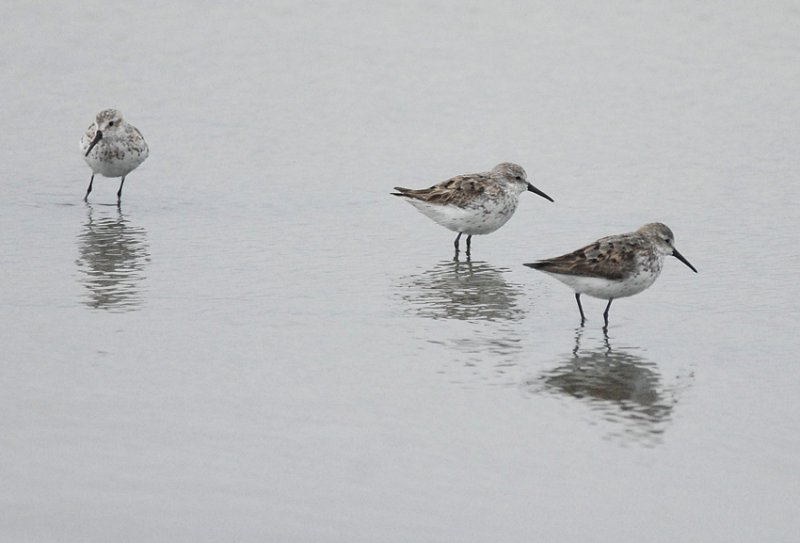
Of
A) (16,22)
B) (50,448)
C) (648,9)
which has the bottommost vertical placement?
(50,448)

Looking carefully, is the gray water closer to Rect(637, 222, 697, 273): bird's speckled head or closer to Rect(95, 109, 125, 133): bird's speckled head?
Rect(637, 222, 697, 273): bird's speckled head

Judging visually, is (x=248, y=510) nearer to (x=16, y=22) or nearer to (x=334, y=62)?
(x=334, y=62)

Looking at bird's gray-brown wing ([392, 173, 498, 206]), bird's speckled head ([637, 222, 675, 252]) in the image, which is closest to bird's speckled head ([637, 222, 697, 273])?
bird's speckled head ([637, 222, 675, 252])

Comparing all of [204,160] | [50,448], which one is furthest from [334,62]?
[50,448]

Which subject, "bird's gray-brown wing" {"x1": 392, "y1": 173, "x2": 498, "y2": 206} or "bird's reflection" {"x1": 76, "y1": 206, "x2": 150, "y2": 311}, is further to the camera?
"bird's gray-brown wing" {"x1": 392, "y1": 173, "x2": 498, "y2": 206}

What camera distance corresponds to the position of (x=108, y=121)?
17016 mm

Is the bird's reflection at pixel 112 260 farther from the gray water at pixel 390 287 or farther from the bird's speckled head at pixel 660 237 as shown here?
the bird's speckled head at pixel 660 237

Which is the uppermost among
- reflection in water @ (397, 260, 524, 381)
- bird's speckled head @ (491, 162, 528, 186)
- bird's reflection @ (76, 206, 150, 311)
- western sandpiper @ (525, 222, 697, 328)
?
bird's speckled head @ (491, 162, 528, 186)

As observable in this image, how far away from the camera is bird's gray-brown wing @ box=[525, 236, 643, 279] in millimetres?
11562

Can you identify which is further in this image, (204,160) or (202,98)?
(202,98)

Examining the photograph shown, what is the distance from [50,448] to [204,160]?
10.5m

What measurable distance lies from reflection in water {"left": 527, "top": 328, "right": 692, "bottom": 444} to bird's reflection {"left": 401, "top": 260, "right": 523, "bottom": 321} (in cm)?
124

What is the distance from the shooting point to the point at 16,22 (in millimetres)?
25734

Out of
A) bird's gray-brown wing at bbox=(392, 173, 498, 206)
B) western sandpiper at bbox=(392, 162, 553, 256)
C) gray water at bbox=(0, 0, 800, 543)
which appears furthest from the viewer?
bird's gray-brown wing at bbox=(392, 173, 498, 206)
